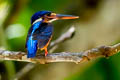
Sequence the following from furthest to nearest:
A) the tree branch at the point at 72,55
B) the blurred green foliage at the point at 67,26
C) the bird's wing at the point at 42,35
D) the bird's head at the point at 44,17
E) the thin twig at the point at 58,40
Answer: the blurred green foliage at the point at 67,26
the thin twig at the point at 58,40
the bird's head at the point at 44,17
the bird's wing at the point at 42,35
the tree branch at the point at 72,55

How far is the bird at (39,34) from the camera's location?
218 cm

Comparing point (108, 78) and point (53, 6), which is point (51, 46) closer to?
point (53, 6)

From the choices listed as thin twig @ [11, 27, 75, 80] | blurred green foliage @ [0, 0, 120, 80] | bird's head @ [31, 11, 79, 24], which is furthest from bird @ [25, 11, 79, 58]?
blurred green foliage @ [0, 0, 120, 80]

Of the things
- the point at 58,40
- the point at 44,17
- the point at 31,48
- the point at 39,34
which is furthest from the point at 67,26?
the point at 31,48

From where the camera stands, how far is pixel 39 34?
89.8 inches

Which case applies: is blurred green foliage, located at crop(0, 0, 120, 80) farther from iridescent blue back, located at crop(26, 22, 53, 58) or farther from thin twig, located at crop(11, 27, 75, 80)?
iridescent blue back, located at crop(26, 22, 53, 58)

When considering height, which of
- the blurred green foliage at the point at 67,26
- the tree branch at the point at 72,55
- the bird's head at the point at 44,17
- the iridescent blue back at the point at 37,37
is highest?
the bird's head at the point at 44,17

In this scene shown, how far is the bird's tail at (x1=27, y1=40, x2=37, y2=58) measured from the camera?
6.99ft

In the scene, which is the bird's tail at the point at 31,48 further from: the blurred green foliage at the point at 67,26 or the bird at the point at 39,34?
the blurred green foliage at the point at 67,26

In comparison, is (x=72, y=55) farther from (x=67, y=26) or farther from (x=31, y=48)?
(x=67, y=26)

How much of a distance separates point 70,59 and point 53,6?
1.96 meters

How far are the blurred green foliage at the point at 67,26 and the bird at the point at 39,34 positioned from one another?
1.24m

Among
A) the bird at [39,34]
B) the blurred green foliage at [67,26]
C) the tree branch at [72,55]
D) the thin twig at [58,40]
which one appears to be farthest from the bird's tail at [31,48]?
the blurred green foliage at [67,26]

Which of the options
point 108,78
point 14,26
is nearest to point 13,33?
point 14,26
